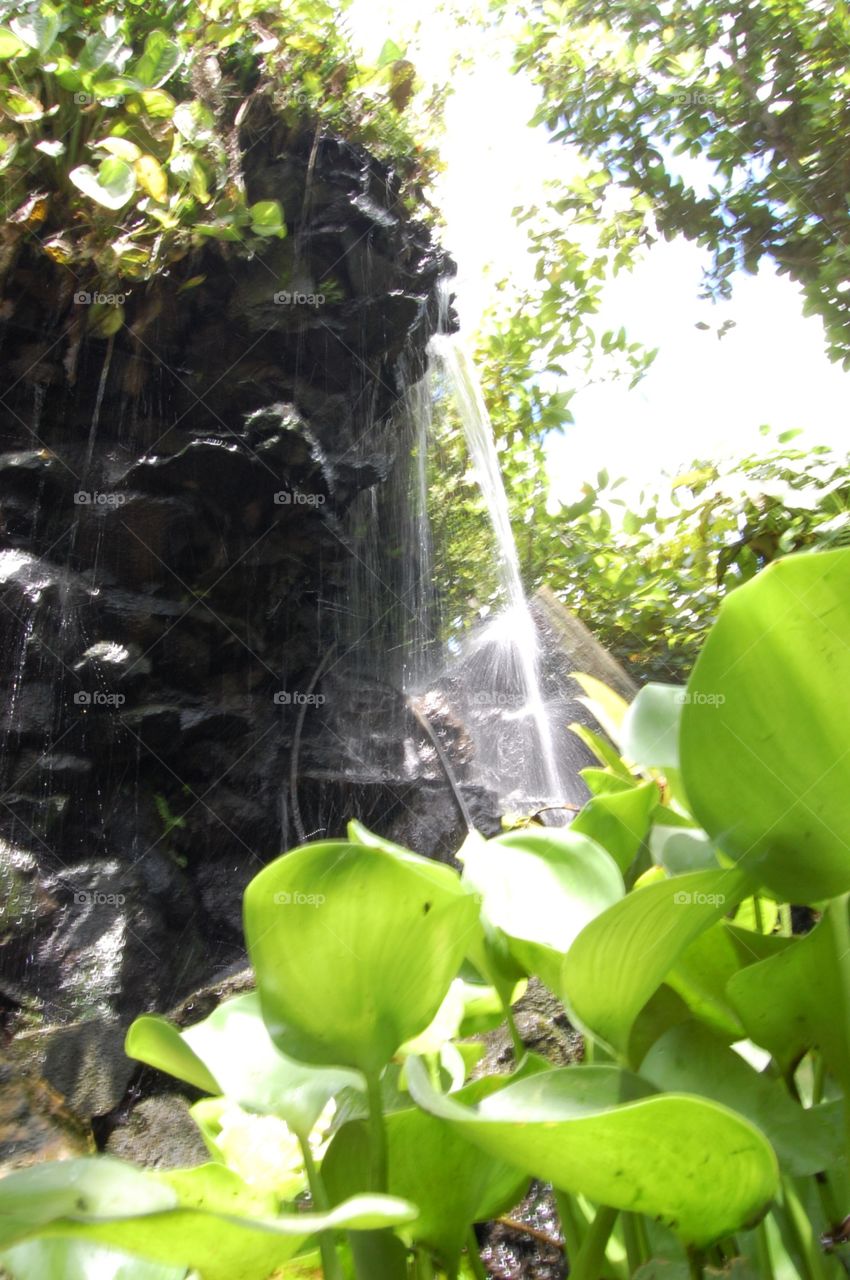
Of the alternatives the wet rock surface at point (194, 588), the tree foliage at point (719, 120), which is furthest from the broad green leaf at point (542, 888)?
the tree foliage at point (719, 120)

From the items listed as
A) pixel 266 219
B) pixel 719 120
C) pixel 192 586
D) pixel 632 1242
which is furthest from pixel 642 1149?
pixel 719 120

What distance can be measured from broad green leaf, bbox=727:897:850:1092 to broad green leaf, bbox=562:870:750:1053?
30mm

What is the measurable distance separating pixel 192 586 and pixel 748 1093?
2.62 m

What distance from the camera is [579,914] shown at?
0.33 meters

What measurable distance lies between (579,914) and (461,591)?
3322 mm

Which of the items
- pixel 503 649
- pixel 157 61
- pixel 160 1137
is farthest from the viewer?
pixel 503 649

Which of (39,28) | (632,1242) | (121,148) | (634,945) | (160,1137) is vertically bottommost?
(160,1137)

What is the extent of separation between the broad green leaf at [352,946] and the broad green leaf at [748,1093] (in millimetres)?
87

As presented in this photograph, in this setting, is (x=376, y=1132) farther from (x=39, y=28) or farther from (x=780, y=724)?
(x=39, y=28)

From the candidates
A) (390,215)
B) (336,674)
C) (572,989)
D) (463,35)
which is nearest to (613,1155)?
(572,989)

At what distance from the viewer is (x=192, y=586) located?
2764 millimetres

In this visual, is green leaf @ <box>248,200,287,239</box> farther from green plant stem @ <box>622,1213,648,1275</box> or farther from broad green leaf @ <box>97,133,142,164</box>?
green plant stem @ <box>622,1213,648,1275</box>

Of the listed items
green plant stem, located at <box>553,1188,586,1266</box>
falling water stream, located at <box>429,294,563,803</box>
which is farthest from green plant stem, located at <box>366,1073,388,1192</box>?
falling water stream, located at <box>429,294,563,803</box>

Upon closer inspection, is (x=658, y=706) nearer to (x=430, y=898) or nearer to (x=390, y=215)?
(x=430, y=898)
